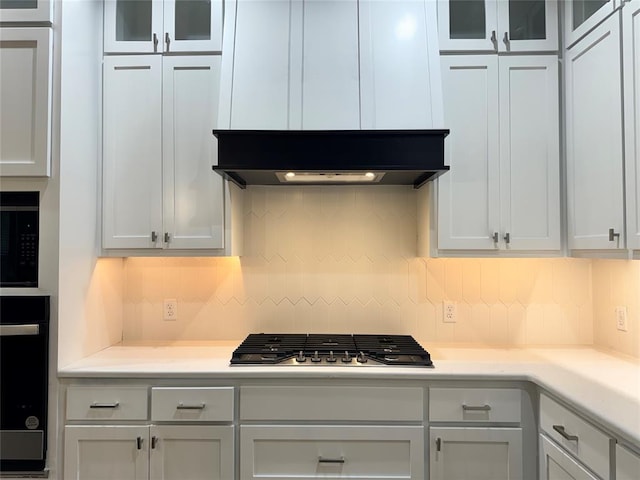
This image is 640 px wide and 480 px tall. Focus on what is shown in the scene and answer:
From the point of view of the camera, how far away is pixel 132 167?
207 centimetres

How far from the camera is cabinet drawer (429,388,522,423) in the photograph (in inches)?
Answer: 69.1

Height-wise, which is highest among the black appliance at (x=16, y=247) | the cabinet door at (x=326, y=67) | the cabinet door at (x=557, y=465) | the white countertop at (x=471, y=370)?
the cabinet door at (x=326, y=67)

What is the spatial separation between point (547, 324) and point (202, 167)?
2.05m

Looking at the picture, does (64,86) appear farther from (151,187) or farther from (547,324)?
(547,324)

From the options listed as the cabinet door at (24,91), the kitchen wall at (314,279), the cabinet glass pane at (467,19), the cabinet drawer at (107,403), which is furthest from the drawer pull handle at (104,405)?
the cabinet glass pane at (467,19)

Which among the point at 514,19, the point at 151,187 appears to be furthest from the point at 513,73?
Answer: the point at 151,187

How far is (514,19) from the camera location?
82.0 inches

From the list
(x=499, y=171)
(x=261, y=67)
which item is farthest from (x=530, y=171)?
(x=261, y=67)

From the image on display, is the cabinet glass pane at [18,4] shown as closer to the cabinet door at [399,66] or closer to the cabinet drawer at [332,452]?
the cabinet door at [399,66]

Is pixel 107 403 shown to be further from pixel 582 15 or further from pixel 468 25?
pixel 582 15

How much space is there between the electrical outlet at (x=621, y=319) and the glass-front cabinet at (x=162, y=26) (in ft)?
7.86

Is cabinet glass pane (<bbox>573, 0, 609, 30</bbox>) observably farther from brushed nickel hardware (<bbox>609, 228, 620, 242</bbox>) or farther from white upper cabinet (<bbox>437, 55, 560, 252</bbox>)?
brushed nickel hardware (<bbox>609, 228, 620, 242</bbox>)

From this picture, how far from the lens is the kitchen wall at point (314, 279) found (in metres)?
2.37

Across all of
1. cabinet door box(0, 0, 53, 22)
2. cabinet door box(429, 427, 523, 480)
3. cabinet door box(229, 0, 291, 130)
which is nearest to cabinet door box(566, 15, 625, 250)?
cabinet door box(429, 427, 523, 480)
